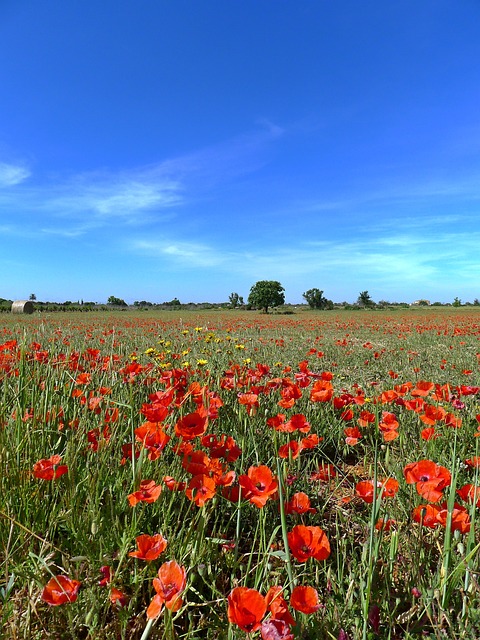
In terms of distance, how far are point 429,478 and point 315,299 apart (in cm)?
6298

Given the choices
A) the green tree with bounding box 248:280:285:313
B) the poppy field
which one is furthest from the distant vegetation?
the poppy field

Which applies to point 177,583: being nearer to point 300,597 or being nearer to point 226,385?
point 300,597

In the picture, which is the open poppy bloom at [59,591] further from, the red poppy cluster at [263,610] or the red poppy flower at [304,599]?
the red poppy flower at [304,599]

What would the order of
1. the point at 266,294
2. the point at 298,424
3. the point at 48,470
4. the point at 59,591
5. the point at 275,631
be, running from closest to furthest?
1. the point at 275,631
2. the point at 59,591
3. the point at 48,470
4. the point at 298,424
5. the point at 266,294

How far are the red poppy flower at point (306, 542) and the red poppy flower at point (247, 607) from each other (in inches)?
8.6

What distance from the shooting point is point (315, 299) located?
62969 mm

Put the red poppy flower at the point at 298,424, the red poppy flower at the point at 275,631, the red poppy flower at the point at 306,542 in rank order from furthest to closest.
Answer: the red poppy flower at the point at 298,424, the red poppy flower at the point at 306,542, the red poppy flower at the point at 275,631

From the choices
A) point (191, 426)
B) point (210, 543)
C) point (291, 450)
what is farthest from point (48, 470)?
point (291, 450)

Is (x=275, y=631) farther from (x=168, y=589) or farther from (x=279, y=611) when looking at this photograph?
(x=168, y=589)

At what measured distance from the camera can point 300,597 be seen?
85 centimetres

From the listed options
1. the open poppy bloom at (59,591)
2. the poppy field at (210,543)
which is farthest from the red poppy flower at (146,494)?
the open poppy bloom at (59,591)

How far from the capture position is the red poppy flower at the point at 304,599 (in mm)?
829

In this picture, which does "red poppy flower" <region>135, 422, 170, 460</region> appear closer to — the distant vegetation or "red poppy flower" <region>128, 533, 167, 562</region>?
"red poppy flower" <region>128, 533, 167, 562</region>

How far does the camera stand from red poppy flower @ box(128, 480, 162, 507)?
44.7 inches
